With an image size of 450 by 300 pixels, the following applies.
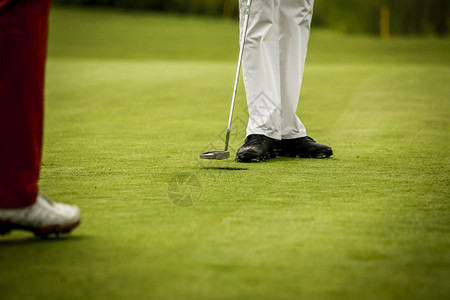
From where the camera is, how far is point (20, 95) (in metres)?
1.48

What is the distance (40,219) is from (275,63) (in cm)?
150

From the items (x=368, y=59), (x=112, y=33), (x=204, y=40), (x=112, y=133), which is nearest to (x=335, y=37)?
(x=204, y=40)

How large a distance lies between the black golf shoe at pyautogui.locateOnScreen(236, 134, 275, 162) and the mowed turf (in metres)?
0.05

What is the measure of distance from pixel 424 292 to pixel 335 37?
67.1ft

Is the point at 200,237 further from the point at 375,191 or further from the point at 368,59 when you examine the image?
the point at 368,59

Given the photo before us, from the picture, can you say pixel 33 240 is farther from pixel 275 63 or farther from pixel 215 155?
pixel 275 63

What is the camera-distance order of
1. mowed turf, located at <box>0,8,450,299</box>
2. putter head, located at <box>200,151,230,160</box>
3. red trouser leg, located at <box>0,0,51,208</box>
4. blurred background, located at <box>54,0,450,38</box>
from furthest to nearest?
1. blurred background, located at <box>54,0,450,38</box>
2. putter head, located at <box>200,151,230,160</box>
3. red trouser leg, located at <box>0,0,51,208</box>
4. mowed turf, located at <box>0,8,450,299</box>

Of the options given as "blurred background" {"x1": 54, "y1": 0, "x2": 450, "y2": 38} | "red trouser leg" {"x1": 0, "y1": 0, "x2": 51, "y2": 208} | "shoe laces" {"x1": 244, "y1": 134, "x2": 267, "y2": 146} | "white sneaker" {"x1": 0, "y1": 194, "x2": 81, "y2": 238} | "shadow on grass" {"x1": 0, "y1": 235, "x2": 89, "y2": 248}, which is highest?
"red trouser leg" {"x1": 0, "y1": 0, "x2": 51, "y2": 208}

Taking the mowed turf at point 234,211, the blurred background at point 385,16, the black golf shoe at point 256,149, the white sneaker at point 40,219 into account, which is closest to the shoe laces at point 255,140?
the black golf shoe at point 256,149

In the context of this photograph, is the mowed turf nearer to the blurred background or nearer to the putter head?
the putter head

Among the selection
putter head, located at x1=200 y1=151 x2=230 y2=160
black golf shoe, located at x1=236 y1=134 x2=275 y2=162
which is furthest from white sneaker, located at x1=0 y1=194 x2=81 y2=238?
black golf shoe, located at x1=236 y1=134 x2=275 y2=162

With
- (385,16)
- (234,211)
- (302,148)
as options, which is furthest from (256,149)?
(385,16)

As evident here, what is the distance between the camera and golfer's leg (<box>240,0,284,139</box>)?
2.71 meters

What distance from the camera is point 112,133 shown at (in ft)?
11.2
